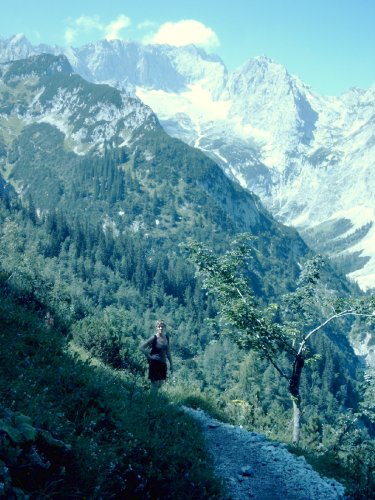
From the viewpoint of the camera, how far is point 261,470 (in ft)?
36.6

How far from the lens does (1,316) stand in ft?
32.3

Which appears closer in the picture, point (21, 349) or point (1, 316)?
point (21, 349)

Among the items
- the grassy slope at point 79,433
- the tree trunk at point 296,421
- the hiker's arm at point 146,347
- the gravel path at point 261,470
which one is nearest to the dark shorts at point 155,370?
the hiker's arm at point 146,347

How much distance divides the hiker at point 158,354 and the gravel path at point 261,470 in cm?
260

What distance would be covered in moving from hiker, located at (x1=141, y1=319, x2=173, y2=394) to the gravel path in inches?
102

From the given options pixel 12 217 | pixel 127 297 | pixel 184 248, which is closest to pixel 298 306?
pixel 184 248

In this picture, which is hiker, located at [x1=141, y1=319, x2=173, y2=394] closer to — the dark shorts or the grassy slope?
the dark shorts

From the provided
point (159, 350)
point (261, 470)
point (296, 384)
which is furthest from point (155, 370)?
point (296, 384)

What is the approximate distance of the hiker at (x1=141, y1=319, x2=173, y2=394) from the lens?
1596 centimetres

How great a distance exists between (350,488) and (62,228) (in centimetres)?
19196

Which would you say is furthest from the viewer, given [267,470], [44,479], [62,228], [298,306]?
[62,228]

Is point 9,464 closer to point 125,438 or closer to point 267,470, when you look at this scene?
point 125,438

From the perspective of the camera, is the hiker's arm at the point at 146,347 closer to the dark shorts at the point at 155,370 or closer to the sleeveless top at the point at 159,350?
the sleeveless top at the point at 159,350

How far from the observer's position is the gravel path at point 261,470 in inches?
392
